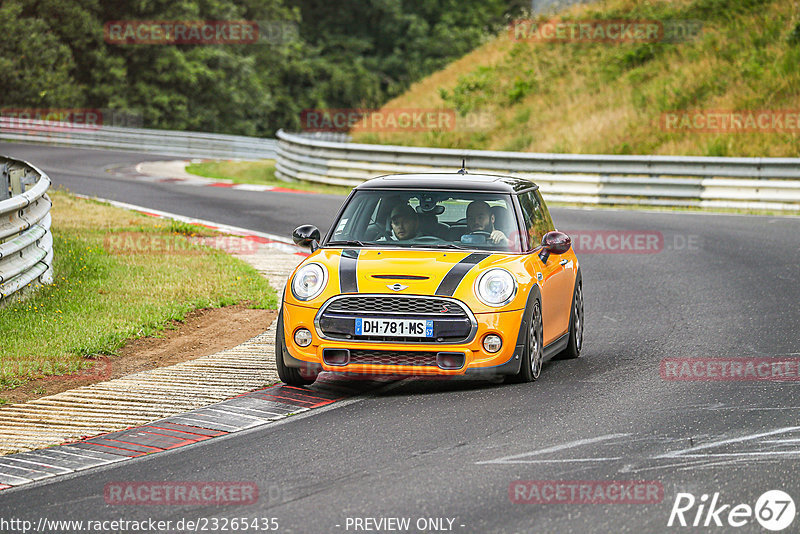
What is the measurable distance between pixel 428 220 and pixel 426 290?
4.21ft

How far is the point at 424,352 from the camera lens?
7.74 metres

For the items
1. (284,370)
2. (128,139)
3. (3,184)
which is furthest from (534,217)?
(128,139)

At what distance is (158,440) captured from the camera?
6867 mm

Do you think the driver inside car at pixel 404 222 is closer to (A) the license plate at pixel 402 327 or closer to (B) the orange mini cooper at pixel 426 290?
(B) the orange mini cooper at pixel 426 290

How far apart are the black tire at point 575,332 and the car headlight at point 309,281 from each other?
245 centimetres

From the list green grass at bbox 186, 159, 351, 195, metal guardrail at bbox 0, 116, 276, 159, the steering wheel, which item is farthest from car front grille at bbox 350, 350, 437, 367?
metal guardrail at bbox 0, 116, 276, 159

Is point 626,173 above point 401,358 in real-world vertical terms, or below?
above

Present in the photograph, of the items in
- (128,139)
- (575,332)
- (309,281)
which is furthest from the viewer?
(128,139)

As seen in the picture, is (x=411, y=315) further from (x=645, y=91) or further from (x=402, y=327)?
(x=645, y=91)

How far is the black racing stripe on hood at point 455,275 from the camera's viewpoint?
7.78 meters

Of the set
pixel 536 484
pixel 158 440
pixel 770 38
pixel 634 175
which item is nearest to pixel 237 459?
pixel 158 440

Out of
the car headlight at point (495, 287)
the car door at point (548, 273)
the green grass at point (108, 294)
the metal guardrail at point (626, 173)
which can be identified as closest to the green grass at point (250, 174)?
the metal guardrail at point (626, 173)

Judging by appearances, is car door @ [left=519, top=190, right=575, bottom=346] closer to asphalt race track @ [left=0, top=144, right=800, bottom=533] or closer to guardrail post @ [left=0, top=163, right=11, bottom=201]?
asphalt race track @ [left=0, top=144, right=800, bottom=533]

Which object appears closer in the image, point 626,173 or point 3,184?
point 3,184
